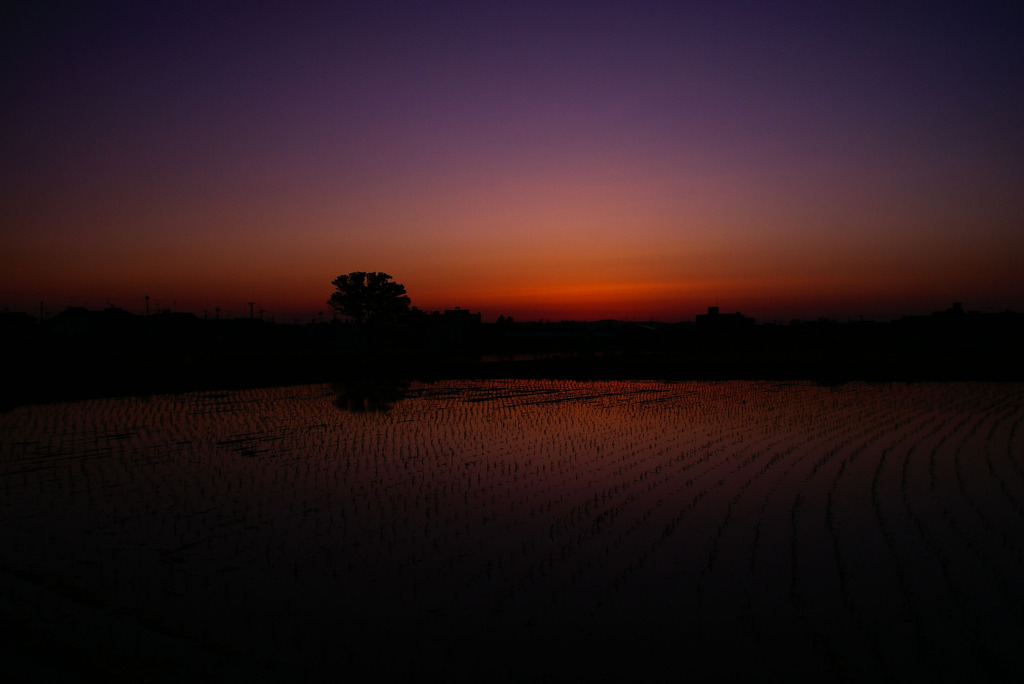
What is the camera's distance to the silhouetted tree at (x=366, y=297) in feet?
205

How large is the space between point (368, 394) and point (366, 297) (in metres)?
44.4

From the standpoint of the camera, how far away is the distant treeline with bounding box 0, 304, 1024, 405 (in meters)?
23.9

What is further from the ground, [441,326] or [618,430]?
[441,326]

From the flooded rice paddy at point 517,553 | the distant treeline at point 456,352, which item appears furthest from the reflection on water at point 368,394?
the flooded rice paddy at point 517,553

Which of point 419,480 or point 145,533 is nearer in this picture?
point 145,533

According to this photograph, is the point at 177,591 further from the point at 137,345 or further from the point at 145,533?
the point at 137,345

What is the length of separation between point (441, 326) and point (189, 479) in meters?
56.1

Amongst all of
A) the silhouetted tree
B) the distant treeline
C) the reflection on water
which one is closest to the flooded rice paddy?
the reflection on water

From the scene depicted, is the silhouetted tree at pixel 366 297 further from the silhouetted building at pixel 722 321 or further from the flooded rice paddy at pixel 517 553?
the flooded rice paddy at pixel 517 553

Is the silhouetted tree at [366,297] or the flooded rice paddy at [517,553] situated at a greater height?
the silhouetted tree at [366,297]

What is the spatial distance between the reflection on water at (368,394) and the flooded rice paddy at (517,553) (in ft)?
15.2

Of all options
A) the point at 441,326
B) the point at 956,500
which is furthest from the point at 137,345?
the point at 956,500

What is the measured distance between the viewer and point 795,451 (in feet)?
32.9

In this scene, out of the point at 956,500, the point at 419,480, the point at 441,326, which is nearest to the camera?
the point at 956,500
